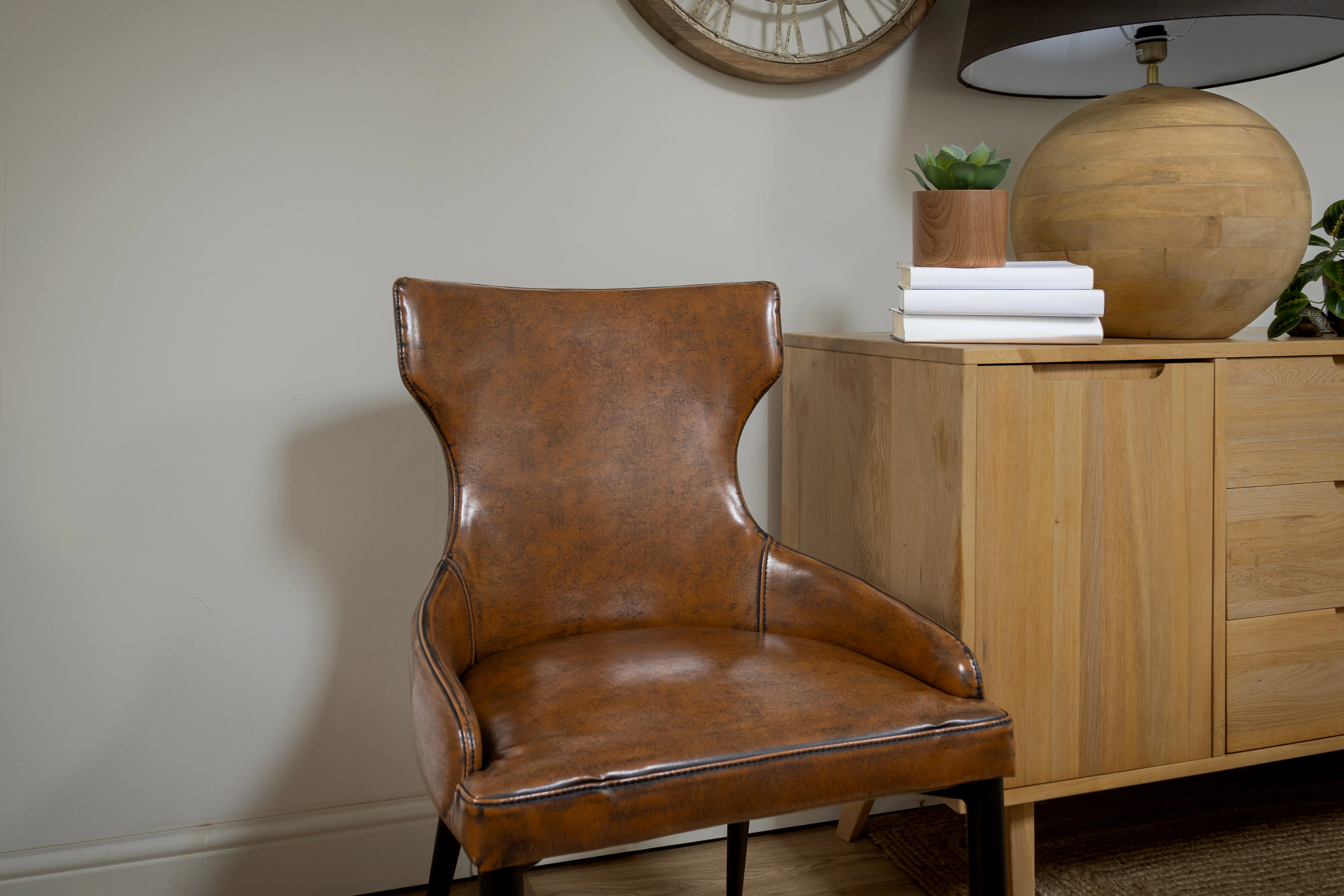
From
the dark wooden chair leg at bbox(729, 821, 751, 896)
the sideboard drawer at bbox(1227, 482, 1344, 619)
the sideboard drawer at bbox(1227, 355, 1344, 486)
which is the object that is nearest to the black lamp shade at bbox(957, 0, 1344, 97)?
the sideboard drawer at bbox(1227, 355, 1344, 486)

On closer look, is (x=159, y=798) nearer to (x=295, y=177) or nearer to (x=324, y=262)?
(x=324, y=262)

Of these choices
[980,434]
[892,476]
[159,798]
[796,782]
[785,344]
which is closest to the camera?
[796,782]

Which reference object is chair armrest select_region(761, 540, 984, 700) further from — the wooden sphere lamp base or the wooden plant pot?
the wooden sphere lamp base

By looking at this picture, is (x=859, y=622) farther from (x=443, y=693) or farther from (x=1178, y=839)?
(x=1178, y=839)

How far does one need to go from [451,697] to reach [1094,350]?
92 centimetres

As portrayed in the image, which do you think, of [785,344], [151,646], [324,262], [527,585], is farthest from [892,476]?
[151,646]

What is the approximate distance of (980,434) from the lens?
1.21 metres

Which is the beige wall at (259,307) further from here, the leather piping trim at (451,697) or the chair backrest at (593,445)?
the leather piping trim at (451,697)

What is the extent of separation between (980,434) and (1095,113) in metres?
0.59

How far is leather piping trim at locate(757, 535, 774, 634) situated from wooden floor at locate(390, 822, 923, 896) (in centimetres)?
51

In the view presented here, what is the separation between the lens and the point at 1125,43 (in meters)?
1.62

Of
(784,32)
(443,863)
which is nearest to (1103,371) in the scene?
(784,32)

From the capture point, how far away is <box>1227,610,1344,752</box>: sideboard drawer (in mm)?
1363

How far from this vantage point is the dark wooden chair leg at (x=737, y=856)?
4.41 feet
